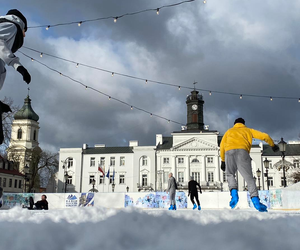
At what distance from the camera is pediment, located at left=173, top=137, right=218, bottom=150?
64.6m

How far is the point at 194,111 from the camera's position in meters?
75.8

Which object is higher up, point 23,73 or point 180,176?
point 180,176

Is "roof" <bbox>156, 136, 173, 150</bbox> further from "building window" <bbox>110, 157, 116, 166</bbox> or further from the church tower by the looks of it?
the church tower

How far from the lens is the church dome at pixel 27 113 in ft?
272

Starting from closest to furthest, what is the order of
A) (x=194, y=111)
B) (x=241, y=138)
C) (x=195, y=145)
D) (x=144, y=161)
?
(x=241, y=138)
(x=195, y=145)
(x=144, y=161)
(x=194, y=111)

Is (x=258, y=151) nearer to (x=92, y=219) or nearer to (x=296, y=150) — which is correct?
(x=296, y=150)

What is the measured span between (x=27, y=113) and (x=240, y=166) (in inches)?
3283

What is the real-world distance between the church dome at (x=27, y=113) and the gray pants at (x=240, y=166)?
82.5m

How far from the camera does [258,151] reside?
2494 inches

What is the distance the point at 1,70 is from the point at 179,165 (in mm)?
62013

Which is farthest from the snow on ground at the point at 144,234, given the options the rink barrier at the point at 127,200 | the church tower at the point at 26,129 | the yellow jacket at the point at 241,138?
the church tower at the point at 26,129

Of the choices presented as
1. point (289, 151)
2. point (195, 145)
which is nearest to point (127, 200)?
point (195, 145)

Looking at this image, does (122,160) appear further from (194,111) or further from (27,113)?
(27,113)

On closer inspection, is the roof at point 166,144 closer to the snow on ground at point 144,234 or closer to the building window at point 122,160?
the building window at point 122,160
